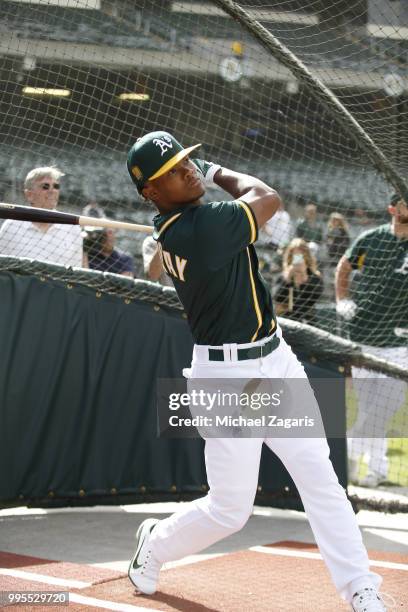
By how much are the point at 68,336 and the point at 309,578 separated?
2091 millimetres

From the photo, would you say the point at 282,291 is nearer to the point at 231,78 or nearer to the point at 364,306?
the point at 364,306

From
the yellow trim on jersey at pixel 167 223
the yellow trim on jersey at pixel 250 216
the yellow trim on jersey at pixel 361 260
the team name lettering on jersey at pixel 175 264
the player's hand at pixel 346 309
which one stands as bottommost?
the player's hand at pixel 346 309

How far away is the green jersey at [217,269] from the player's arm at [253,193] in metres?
0.05

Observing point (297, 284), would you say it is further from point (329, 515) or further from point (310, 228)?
point (329, 515)

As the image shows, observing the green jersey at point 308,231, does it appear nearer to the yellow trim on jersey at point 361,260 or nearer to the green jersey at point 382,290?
the yellow trim on jersey at point 361,260

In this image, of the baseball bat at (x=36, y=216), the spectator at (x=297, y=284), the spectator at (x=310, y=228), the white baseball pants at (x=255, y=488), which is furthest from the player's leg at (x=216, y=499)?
the spectator at (x=310, y=228)

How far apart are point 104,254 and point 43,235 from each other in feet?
2.91

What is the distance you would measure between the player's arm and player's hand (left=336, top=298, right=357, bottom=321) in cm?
319

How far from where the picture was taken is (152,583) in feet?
13.1

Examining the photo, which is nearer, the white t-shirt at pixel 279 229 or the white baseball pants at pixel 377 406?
the white baseball pants at pixel 377 406

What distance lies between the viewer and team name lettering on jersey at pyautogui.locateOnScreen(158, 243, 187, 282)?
358 centimetres

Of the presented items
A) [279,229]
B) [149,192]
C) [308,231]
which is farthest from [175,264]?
[279,229]

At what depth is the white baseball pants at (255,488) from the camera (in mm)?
3502

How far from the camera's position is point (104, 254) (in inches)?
275
